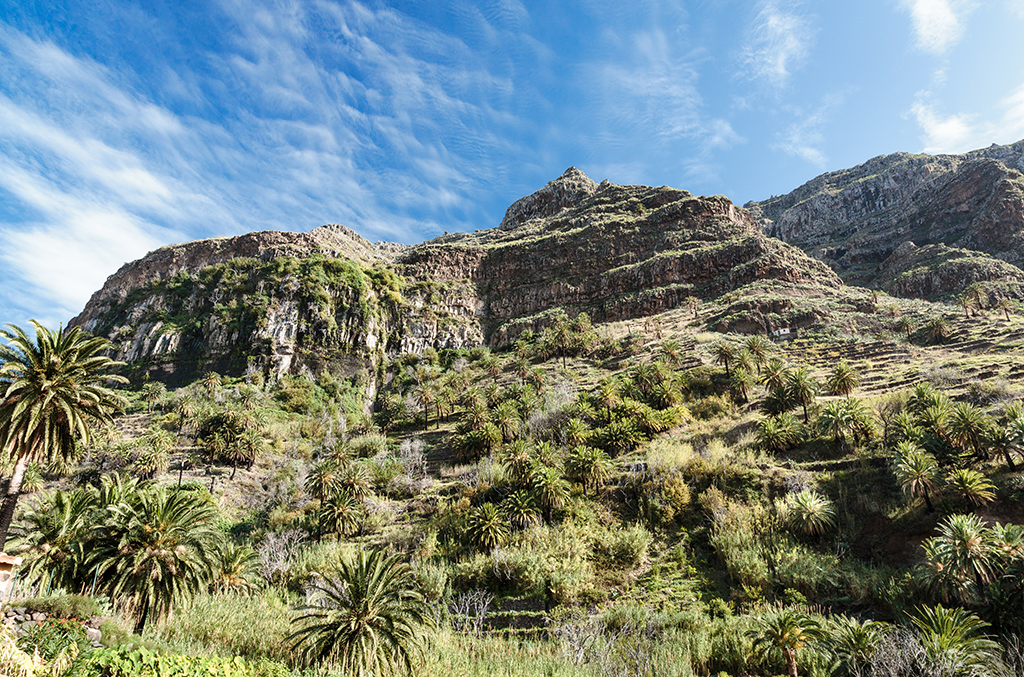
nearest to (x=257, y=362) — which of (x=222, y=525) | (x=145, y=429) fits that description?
(x=145, y=429)

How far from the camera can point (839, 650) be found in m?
16.7

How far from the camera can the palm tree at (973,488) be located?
22.5 meters

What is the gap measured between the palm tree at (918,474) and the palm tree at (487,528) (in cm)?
2542

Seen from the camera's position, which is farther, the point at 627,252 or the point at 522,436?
the point at 627,252

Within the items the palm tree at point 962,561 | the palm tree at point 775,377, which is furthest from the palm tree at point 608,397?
the palm tree at point 962,561

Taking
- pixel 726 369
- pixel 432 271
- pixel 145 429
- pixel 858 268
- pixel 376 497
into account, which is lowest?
pixel 376 497

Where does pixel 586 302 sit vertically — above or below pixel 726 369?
above

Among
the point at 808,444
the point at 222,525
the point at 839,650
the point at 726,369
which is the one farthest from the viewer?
the point at 726,369

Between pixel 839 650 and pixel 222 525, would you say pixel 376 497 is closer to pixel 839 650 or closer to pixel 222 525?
pixel 222 525

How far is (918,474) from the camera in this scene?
24.1 metres

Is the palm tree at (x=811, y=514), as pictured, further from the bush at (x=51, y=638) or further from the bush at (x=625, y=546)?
the bush at (x=51, y=638)

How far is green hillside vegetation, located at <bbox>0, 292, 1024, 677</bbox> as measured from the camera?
15828mm

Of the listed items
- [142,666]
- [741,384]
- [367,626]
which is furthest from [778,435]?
[142,666]

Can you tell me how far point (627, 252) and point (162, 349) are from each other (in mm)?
114740
